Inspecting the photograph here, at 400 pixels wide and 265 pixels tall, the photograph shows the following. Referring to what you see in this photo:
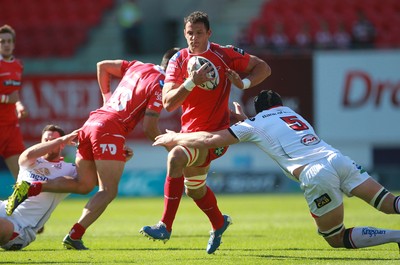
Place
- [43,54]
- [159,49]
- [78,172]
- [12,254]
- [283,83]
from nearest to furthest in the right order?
[12,254], [78,172], [283,83], [43,54], [159,49]

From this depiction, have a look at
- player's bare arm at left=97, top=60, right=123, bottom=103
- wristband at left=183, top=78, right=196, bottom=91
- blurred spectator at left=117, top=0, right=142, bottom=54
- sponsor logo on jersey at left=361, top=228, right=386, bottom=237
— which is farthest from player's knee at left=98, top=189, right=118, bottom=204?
blurred spectator at left=117, top=0, right=142, bottom=54

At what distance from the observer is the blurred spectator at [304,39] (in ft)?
69.6

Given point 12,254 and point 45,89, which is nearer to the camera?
point 12,254

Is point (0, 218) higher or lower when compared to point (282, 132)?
lower

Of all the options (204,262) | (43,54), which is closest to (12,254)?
(204,262)

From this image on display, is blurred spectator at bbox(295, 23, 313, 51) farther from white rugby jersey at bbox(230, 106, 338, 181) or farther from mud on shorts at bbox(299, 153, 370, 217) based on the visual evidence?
mud on shorts at bbox(299, 153, 370, 217)

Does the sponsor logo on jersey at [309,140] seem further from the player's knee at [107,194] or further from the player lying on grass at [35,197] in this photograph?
the player lying on grass at [35,197]

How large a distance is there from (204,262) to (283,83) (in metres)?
13.1

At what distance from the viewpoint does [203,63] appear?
855 cm

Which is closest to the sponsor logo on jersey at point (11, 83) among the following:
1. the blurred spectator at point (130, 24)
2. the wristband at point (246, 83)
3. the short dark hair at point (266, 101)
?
the wristband at point (246, 83)

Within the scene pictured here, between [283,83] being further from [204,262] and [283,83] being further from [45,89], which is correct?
[204,262]

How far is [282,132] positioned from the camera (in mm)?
8211

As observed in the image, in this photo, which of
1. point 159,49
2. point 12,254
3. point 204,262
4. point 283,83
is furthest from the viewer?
point 159,49

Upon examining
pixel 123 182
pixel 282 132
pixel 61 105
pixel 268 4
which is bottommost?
pixel 123 182
